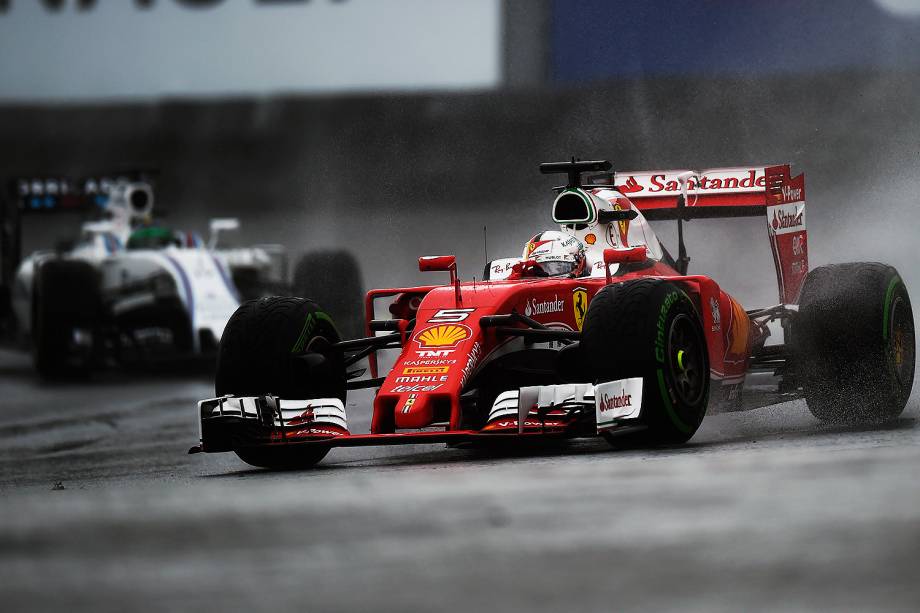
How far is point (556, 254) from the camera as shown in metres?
10.9

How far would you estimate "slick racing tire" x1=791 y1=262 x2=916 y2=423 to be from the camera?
10969 mm

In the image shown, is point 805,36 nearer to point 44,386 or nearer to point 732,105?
point 732,105

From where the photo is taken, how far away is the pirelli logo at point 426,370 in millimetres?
9516

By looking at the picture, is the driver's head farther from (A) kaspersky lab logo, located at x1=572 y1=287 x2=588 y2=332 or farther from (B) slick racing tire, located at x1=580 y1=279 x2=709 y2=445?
(B) slick racing tire, located at x1=580 y1=279 x2=709 y2=445

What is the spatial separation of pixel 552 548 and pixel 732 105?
11.4 meters

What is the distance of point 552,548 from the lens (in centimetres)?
552

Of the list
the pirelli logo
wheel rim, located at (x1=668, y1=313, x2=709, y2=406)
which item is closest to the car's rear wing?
wheel rim, located at (x1=668, y1=313, x2=709, y2=406)

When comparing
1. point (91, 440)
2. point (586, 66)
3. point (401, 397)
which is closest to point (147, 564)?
point (401, 397)

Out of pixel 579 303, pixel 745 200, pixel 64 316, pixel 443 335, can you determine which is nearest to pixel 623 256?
pixel 579 303

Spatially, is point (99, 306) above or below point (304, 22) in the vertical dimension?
below

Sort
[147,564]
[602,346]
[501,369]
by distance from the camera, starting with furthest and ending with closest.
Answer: [501,369] < [602,346] < [147,564]

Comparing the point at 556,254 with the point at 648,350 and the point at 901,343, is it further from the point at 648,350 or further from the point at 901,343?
the point at 901,343

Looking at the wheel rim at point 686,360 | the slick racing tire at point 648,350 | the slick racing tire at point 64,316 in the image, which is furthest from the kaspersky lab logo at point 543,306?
the slick racing tire at point 64,316

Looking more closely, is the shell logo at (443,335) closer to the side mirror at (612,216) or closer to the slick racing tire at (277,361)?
the slick racing tire at (277,361)
